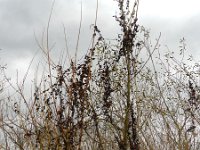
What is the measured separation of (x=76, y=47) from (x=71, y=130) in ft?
2.25

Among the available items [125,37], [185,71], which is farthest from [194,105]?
[125,37]

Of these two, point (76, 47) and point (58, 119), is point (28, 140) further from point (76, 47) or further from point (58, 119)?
point (76, 47)

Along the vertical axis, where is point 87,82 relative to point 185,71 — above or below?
below

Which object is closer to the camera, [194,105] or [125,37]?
[125,37]

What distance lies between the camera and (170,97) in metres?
6.30

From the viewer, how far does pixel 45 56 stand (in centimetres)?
306

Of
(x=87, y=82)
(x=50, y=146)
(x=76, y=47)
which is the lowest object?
(x=50, y=146)

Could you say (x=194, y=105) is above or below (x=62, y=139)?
above

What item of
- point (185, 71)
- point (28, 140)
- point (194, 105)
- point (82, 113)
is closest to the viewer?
point (82, 113)

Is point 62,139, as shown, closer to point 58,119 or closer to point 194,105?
point 58,119

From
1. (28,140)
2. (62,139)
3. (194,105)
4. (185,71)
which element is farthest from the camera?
(185,71)

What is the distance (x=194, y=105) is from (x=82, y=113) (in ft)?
8.96

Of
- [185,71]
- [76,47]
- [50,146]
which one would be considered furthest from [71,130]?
[185,71]

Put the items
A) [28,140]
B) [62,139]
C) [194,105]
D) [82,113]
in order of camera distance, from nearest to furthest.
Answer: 1. [82,113]
2. [62,139]
3. [28,140]
4. [194,105]
